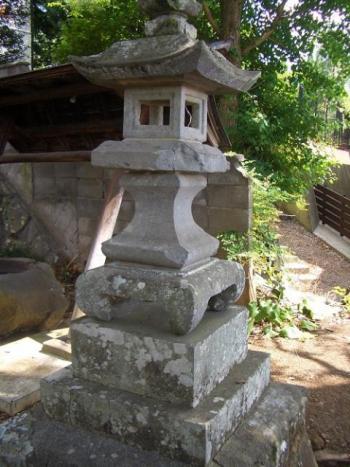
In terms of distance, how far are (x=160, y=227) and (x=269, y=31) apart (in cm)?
685

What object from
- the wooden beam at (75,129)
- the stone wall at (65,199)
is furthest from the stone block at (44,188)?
the wooden beam at (75,129)

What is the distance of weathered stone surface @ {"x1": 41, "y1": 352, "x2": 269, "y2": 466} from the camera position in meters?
1.83

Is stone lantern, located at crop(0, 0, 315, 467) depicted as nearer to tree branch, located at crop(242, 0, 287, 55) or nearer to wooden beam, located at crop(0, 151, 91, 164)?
wooden beam, located at crop(0, 151, 91, 164)

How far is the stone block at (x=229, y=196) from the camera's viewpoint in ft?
17.0

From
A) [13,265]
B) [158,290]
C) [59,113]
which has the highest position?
[59,113]

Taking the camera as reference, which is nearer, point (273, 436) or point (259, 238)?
point (273, 436)

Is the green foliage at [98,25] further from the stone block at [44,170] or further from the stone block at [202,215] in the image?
the stone block at [202,215]

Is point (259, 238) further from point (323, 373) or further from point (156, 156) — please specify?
point (156, 156)

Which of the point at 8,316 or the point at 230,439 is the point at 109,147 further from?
the point at 8,316

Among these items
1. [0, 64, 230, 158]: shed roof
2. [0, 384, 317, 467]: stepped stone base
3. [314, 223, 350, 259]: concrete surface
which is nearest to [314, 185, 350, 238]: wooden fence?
[314, 223, 350, 259]: concrete surface

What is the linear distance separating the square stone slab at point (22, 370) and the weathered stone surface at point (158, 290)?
1.69 m

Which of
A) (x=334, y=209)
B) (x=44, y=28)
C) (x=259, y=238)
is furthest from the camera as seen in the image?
(x=44, y=28)

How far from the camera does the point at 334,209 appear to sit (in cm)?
1164

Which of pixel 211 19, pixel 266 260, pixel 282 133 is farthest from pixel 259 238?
pixel 211 19
